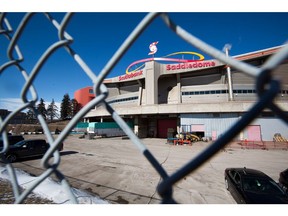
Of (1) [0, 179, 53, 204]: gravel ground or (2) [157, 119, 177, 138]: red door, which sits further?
(2) [157, 119, 177, 138]: red door

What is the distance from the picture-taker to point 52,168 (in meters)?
1.15

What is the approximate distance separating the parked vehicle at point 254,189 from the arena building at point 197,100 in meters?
22.6

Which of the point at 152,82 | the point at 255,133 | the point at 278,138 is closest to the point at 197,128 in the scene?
the point at 255,133

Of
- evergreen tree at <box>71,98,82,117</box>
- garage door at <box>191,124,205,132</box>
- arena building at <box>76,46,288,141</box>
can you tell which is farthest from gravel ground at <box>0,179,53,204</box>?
evergreen tree at <box>71,98,82,117</box>

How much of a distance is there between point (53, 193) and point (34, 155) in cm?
1198

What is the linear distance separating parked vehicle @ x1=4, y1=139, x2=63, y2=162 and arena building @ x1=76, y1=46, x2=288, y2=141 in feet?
68.6

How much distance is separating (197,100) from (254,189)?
1277 inches

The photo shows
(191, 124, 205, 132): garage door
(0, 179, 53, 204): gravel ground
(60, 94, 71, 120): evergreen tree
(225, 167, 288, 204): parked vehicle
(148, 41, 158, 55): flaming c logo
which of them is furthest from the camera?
(60, 94, 71, 120): evergreen tree

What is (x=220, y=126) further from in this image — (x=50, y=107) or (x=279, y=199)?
(x=50, y=107)

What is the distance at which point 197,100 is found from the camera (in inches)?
1447

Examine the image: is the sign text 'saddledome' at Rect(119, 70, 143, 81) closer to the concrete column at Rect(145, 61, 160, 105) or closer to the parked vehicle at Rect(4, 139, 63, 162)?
the concrete column at Rect(145, 61, 160, 105)

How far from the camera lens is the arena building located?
88.3 feet
